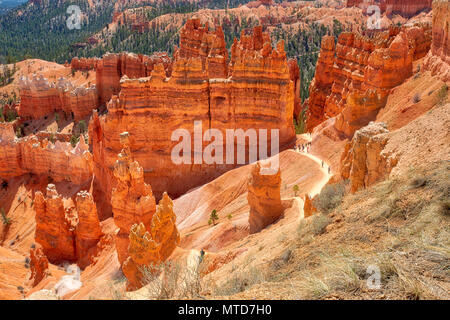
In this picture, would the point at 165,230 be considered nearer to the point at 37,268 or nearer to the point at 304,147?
the point at 37,268

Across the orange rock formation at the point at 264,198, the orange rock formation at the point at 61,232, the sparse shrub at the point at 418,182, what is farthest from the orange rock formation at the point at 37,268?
the sparse shrub at the point at 418,182

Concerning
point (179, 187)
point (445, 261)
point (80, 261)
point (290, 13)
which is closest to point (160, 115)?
point (179, 187)

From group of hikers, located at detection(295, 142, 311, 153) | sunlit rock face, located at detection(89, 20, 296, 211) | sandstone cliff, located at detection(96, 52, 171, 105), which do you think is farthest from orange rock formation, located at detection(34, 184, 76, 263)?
sandstone cliff, located at detection(96, 52, 171, 105)

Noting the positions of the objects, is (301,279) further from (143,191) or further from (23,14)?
(23,14)

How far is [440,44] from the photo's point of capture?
2789 centimetres

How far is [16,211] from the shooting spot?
32.4m

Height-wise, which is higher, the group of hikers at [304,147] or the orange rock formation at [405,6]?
the orange rock formation at [405,6]

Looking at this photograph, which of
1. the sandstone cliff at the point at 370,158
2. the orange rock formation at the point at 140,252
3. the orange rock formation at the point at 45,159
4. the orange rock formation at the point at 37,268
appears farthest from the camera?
the orange rock formation at the point at 45,159

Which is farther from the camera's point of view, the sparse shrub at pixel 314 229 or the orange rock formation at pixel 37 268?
the orange rock formation at pixel 37 268

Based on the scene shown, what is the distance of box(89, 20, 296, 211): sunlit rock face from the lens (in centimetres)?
2873
